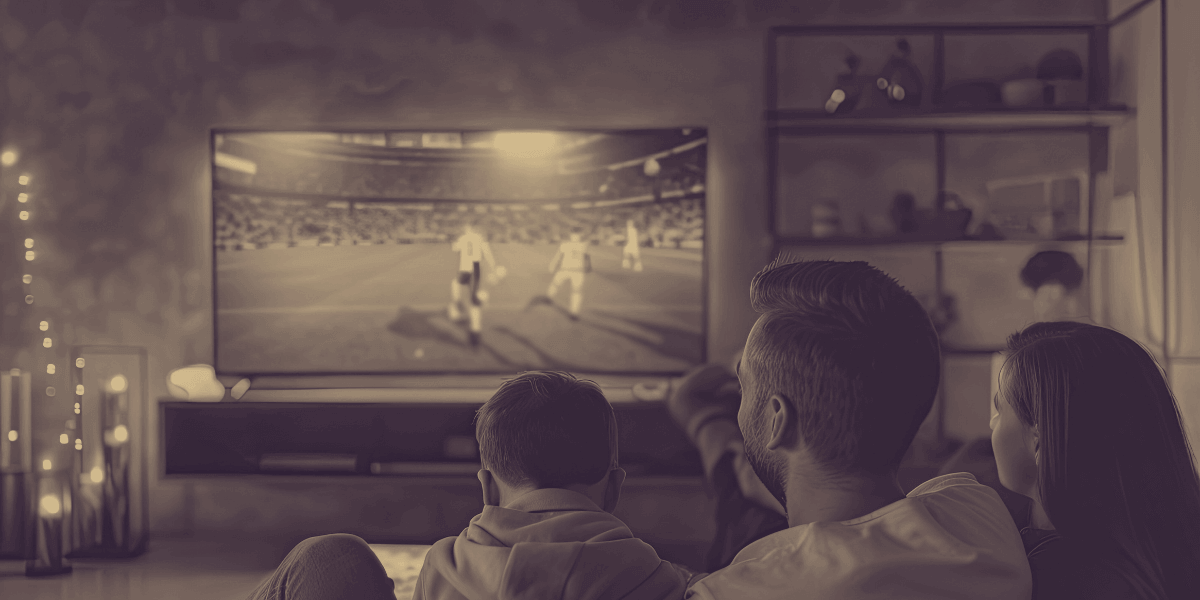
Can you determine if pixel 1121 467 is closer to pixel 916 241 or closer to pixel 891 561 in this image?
pixel 891 561

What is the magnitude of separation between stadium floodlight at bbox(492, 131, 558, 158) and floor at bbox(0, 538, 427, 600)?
1.67 meters

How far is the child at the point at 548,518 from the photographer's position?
963 mm

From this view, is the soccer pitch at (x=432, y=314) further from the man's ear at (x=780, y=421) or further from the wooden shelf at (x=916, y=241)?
the man's ear at (x=780, y=421)

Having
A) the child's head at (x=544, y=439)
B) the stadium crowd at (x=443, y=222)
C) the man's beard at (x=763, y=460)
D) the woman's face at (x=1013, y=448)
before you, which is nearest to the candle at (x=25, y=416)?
the stadium crowd at (x=443, y=222)

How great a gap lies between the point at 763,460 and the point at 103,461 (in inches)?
127

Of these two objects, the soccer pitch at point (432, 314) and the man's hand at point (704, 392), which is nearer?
the man's hand at point (704, 392)

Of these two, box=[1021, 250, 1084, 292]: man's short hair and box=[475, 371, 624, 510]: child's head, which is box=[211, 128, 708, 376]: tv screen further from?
box=[475, 371, 624, 510]: child's head

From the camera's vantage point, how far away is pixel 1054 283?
3.17m

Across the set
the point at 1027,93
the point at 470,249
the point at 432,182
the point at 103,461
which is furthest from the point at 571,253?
the point at 103,461

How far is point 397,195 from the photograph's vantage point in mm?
3367

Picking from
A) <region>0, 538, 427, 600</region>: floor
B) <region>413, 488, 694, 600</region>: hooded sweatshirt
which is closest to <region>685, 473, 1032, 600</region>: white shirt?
<region>413, 488, 694, 600</region>: hooded sweatshirt

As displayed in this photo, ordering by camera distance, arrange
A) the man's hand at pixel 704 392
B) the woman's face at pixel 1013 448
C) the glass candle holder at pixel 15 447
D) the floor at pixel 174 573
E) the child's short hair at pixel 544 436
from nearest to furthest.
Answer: the woman's face at pixel 1013 448, the child's short hair at pixel 544 436, the man's hand at pixel 704 392, the floor at pixel 174 573, the glass candle holder at pixel 15 447

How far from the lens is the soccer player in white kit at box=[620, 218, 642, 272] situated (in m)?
3.35

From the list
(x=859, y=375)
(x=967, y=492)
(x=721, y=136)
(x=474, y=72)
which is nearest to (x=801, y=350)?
(x=859, y=375)
